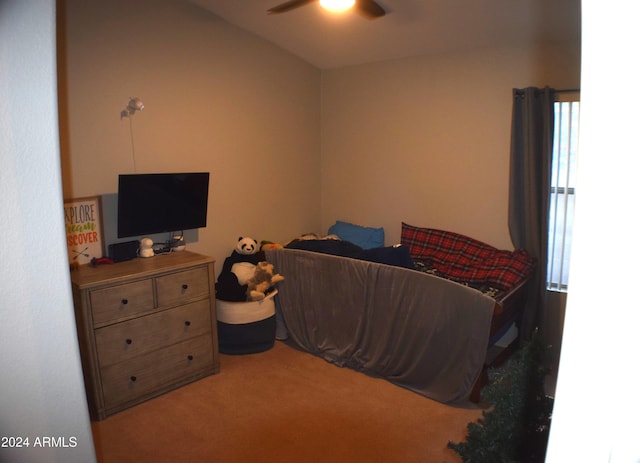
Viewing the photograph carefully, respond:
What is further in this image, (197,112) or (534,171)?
(197,112)

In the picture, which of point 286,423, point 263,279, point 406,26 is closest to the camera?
point 286,423

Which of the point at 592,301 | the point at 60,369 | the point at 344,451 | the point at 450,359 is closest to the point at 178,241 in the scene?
the point at 344,451

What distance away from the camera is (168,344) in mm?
2812

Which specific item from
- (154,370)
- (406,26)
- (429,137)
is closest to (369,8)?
(406,26)

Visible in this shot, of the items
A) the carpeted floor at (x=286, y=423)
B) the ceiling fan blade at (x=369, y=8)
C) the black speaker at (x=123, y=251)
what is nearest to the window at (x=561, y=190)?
the carpeted floor at (x=286, y=423)

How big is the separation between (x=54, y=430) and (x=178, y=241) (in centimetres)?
263

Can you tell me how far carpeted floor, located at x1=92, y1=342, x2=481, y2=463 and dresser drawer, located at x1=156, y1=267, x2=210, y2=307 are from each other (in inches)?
24.6

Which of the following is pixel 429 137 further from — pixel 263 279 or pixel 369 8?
pixel 263 279

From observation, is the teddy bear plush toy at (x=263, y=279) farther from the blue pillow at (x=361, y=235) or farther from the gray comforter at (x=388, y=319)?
the blue pillow at (x=361, y=235)

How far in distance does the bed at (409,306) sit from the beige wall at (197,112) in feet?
2.77

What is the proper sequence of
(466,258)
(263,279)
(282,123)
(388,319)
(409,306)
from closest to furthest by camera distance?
1. (409,306)
2. (388,319)
3. (263,279)
4. (466,258)
5. (282,123)

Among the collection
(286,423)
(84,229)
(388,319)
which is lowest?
(286,423)

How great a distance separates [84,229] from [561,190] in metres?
3.56

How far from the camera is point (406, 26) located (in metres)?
3.32
